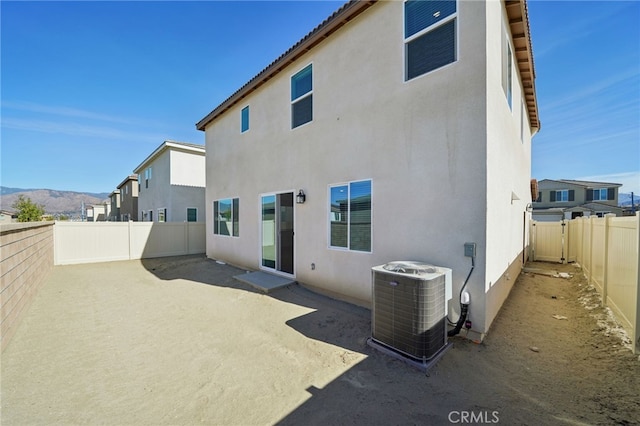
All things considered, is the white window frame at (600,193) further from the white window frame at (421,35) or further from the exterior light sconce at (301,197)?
the exterior light sconce at (301,197)

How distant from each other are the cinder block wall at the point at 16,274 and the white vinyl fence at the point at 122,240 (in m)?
4.67

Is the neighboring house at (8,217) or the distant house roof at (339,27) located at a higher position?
the distant house roof at (339,27)

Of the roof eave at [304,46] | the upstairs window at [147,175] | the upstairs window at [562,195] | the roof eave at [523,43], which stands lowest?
the upstairs window at [562,195]

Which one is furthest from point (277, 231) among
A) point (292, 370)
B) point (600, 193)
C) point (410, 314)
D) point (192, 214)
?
point (600, 193)

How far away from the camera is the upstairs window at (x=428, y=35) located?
13.5 ft

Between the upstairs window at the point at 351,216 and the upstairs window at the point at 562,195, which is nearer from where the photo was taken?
the upstairs window at the point at 351,216

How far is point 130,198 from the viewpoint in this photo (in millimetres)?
23688

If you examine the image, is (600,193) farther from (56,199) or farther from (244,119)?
(56,199)

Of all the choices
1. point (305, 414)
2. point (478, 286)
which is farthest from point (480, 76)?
point (305, 414)

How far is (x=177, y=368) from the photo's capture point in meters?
3.16

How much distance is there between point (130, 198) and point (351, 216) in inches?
1048

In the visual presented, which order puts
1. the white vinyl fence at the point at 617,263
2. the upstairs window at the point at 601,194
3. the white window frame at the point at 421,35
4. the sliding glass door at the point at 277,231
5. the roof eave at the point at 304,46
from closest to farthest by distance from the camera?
the white vinyl fence at the point at 617,263 < the white window frame at the point at 421,35 < the roof eave at the point at 304,46 < the sliding glass door at the point at 277,231 < the upstairs window at the point at 601,194

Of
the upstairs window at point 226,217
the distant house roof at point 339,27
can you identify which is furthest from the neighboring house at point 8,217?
the distant house roof at point 339,27

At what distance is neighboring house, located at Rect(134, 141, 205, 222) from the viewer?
15336mm
